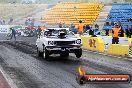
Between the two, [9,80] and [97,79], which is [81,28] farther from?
[97,79]

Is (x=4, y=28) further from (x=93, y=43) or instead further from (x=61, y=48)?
(x=61, y=48)

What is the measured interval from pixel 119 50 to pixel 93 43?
4.41 meters

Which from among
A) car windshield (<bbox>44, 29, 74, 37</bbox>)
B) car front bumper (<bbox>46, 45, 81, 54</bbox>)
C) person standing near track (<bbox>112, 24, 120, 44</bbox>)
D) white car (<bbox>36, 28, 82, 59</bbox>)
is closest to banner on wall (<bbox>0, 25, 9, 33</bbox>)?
person standing near track (<bbox>112, 24, 120, 44</bbox>)

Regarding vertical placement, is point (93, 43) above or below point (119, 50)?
below

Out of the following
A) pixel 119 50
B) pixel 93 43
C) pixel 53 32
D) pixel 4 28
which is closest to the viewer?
pixel 53 32

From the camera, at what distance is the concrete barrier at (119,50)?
2005 cm

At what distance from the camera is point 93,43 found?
24984 millimetres

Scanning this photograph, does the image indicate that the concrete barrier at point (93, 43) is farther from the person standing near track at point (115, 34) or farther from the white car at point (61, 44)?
the white car at point (61, 44)

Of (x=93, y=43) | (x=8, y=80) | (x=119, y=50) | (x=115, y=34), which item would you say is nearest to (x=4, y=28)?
(x=93, y=43)

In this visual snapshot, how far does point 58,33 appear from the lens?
1830 cm

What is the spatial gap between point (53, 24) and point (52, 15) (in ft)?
13.1

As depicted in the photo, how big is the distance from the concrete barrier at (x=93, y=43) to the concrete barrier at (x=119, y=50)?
165cm

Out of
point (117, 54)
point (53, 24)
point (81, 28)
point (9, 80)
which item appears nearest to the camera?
point (9, 80)

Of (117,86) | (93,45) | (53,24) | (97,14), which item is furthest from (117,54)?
(53,24)
